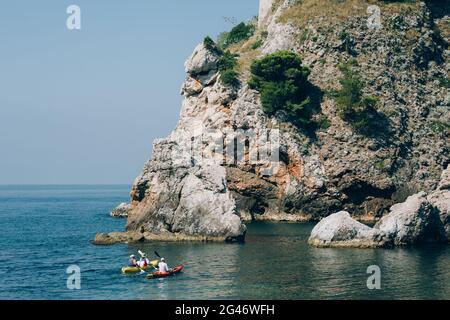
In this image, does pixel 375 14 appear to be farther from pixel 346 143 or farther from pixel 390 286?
pixel 390 286

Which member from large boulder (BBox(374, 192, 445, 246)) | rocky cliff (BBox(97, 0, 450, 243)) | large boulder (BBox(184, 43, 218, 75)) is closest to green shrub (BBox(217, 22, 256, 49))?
rocky cliff (BBox(97, 0, 450, 243))

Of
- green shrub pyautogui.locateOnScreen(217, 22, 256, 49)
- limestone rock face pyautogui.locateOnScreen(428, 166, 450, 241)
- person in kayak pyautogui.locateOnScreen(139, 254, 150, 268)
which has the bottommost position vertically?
A: person in kayak pyautogui.locateOnScreen(139, 254, 150, 268)

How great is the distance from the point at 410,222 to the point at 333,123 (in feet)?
127

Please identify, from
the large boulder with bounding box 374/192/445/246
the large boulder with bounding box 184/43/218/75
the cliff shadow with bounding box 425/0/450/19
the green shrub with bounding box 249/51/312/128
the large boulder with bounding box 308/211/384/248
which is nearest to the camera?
the large boulder with bounding box 308/211/384/248

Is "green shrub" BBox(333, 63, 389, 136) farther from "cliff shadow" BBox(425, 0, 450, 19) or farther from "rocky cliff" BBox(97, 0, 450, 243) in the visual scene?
"cliff shadow" BBox(425, 0, 450, 19)

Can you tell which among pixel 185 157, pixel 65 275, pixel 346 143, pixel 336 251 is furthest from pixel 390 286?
pixel 346 143

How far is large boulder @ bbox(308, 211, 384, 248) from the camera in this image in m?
70.2

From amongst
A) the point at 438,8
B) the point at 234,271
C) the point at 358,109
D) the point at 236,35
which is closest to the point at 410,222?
the point at 234,271

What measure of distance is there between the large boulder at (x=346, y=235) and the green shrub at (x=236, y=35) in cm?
7996

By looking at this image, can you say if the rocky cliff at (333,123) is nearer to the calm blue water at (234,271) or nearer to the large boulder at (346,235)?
the calm blue water at (234,271)

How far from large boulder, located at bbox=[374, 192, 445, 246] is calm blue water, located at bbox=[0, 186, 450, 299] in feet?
8.40

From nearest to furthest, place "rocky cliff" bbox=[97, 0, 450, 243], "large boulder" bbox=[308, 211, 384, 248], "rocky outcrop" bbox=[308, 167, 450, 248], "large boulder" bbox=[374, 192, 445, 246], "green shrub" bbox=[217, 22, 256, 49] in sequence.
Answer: "large boulder" bbox=[308, 211, 384, 248], "rocky outcrop" bbox=[308, 167, 450, 248], "large boulder" bbox=[374, 192, 445, 246], "rocky cliff" bbox=[97, 0, 450, 243], "green shrub" bbox=[217, 22, 256, 49]

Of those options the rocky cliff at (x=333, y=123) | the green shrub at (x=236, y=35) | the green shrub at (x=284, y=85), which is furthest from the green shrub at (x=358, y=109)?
the green shrub at (x=236, y=35)
